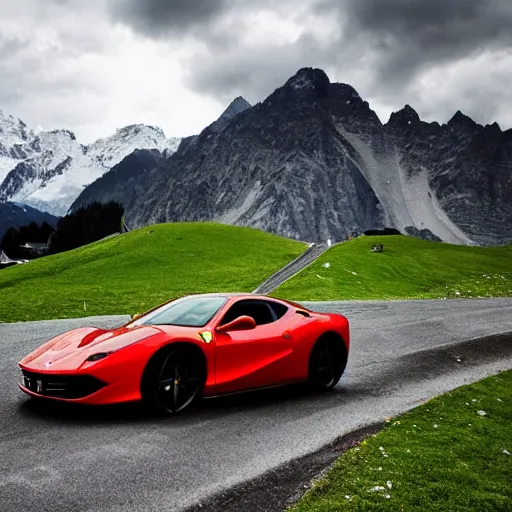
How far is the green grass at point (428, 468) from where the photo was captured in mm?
4922

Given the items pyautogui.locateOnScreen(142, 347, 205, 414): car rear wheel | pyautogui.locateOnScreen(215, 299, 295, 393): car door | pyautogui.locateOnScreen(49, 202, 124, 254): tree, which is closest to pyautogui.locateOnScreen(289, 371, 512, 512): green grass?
pyautogui.locateOnScreen(215, 299, 295, 393): car door

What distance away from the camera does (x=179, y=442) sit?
6.22 meters

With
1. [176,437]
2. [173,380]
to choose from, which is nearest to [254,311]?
[173,380]

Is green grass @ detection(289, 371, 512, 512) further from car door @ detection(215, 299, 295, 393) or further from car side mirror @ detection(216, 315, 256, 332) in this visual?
car side mirror @ detection(216, 315, 256, 332)

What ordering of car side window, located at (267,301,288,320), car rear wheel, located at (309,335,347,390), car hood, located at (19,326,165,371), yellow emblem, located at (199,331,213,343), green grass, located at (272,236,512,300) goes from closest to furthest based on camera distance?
1. car hood, located at (19,326,165,371)
2. yellow emblem, located at (199,331,213,343)
3. car side window, located at (267,301,288,320)
4. car rear wheel, located at (309,335,347,390)
5. green grass, located at (272,236,512,300)

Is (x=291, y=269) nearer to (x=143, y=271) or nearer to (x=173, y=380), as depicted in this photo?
(x=143, y=271)

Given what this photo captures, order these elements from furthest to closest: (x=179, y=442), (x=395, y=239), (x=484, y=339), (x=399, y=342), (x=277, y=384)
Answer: (x=395, y=239) < (x=484, y=339) < (x=399, y=342) < (x=277, y=384) < (x=179, y=442)

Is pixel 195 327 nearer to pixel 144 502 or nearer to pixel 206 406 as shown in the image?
pixel 206 406

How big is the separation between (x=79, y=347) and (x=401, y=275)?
36052 millimetres

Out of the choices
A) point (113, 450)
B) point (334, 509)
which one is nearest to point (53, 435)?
point (113, 450)

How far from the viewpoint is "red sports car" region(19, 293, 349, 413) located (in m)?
6.72

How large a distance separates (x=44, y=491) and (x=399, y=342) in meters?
11.3

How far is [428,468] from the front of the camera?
5762 millimetres

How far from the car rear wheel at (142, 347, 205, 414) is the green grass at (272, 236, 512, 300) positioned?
2211 centimetres
